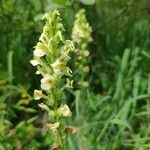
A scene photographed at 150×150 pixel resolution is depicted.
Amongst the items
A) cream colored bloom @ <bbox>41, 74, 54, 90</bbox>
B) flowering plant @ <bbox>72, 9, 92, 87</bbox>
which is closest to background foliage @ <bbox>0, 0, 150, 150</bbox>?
flowering plant @ <bbox>72, 9, 92, 87</bbox>

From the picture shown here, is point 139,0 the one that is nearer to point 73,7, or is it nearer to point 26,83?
point 73,7

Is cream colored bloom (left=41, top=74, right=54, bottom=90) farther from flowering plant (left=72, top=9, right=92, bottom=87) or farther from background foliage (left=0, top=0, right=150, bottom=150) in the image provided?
flowering plant (left=72, top=9, right=92, bottom=87)

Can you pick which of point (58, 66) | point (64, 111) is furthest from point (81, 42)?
point (58, 66)

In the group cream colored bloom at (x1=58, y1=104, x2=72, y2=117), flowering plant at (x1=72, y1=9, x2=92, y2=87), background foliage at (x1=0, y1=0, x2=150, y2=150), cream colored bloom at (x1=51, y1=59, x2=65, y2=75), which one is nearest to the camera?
cream colored bloom at (x1=51, y1=59, x2=65, y2=75)

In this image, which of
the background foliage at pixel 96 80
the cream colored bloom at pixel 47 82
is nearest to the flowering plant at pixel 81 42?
the background foliage at pixel 96 80

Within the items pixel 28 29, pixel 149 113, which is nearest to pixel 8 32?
pixel 28 29

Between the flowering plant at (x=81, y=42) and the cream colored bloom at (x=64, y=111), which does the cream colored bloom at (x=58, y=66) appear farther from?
the flowering plant at (x=81, y=42)

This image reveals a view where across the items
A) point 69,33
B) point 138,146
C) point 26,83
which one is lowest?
point 138,146

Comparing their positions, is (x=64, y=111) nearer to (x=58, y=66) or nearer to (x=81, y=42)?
(x=58, y=66)
